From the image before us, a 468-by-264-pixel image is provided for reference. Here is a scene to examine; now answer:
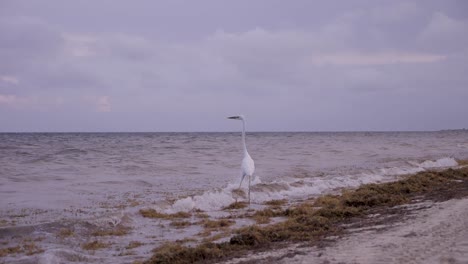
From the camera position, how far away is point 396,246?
6254 mm

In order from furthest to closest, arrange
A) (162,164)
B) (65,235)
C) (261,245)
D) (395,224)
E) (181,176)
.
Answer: (162,164), (181,176), (65,235), (395,224), (261,245)

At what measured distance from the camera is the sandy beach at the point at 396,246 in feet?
18.8

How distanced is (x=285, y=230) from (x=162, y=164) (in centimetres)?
1875

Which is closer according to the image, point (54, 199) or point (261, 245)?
point (261, 245)

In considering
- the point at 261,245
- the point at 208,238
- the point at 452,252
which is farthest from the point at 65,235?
the point at 452,252

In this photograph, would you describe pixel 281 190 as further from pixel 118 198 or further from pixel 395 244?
pixel 395 244

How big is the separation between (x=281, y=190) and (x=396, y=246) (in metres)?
9.53

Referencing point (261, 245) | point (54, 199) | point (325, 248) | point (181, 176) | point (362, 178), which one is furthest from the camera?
point (181, 176)

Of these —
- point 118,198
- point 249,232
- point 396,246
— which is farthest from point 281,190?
point 396,246

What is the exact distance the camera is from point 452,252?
5.78 metres

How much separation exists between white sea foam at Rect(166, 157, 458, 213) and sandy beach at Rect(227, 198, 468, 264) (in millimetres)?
5638

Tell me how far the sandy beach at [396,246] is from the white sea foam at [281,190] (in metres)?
5.64

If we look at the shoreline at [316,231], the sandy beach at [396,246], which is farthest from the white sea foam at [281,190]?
the sandy beach at [396,246]

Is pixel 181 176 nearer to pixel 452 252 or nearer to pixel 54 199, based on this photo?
pixel 54 199
